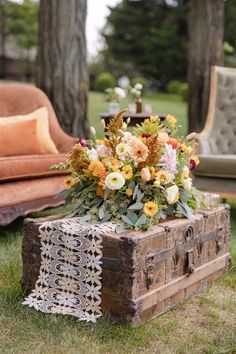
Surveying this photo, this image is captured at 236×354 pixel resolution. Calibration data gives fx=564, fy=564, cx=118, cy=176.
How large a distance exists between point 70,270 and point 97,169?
0.49 meters

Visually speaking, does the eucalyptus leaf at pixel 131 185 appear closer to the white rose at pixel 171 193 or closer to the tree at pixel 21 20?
the white rose at pixel 171 193

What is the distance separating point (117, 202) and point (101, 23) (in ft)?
87.7

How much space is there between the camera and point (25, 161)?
3992mm

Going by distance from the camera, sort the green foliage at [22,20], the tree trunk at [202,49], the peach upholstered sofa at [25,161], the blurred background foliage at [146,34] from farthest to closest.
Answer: the blurred background foliage at [146,34] < the green foliage at [22,20] < the tree trunk at [202,49] < the peach upholstered sofa at [25,161]

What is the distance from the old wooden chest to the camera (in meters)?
2.42

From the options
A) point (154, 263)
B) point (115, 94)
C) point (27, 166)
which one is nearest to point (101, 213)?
point (154, 263)

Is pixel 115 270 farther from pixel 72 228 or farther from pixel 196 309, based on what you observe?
pixel 196 309

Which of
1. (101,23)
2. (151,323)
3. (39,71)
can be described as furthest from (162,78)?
(151,323)

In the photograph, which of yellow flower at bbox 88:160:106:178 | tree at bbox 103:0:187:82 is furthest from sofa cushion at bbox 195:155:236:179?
tree at bbox 103:0:187:82

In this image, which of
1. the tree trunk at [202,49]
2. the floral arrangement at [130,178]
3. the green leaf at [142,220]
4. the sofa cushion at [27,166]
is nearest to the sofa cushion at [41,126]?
the sofa cushion at [27,166]

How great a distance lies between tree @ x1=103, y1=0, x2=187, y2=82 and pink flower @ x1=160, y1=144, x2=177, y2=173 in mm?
19917

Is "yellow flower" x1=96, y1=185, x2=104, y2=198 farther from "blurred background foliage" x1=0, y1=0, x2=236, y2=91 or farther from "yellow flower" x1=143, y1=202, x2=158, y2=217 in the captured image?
"blurred background foliage" x1=0, y1=0, x2=236, y2=91

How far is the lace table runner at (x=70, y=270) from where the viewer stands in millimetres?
2504

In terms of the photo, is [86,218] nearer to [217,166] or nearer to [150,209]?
[150,209]
